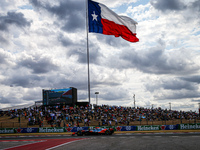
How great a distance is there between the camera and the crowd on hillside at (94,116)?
4062 cm

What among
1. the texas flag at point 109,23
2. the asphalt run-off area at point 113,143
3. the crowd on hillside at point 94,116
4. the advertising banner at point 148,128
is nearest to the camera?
the asphalt run-off area at point 113,143

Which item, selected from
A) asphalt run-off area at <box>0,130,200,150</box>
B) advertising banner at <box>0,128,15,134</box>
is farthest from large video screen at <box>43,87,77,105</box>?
asphalt run-off area at <box>0,130,200,150</box>

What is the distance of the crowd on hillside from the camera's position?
40625 millimetres

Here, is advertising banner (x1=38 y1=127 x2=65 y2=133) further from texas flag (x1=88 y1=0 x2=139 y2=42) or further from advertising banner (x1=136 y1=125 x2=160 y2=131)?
texas flag (x1=88 y1=0 x2=139 y2=42)

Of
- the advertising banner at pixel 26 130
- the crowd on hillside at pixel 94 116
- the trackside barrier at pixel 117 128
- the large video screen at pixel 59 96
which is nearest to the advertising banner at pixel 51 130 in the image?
the trackside barrier at pixel 117 128

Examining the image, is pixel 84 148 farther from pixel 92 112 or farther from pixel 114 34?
pixel 92 112

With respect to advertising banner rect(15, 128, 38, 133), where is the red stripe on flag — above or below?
above

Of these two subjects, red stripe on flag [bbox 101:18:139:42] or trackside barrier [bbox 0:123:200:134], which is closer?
red stripe on flag [bbox 101:18:139:42]

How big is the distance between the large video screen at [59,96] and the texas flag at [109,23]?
31.4 metres

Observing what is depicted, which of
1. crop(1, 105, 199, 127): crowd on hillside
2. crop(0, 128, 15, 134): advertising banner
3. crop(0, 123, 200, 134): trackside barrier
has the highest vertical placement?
crop(1, 105, 199, 127): crowd on hillside

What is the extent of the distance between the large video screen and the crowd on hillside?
3.36 meters

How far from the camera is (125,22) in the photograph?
26531 millimetres

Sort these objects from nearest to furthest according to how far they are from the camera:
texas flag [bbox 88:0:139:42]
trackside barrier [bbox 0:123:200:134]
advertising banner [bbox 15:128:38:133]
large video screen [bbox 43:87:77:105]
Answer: texas flag [bbox 88:0:139:42]
trackside barrier [bbox 0:123:200:134]
advertising banner [bbox 15:128:38:133]
large video screen [bbox 43:87:77:105]

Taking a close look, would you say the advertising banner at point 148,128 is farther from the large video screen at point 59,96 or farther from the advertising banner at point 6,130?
the large video screen at point 59,96
